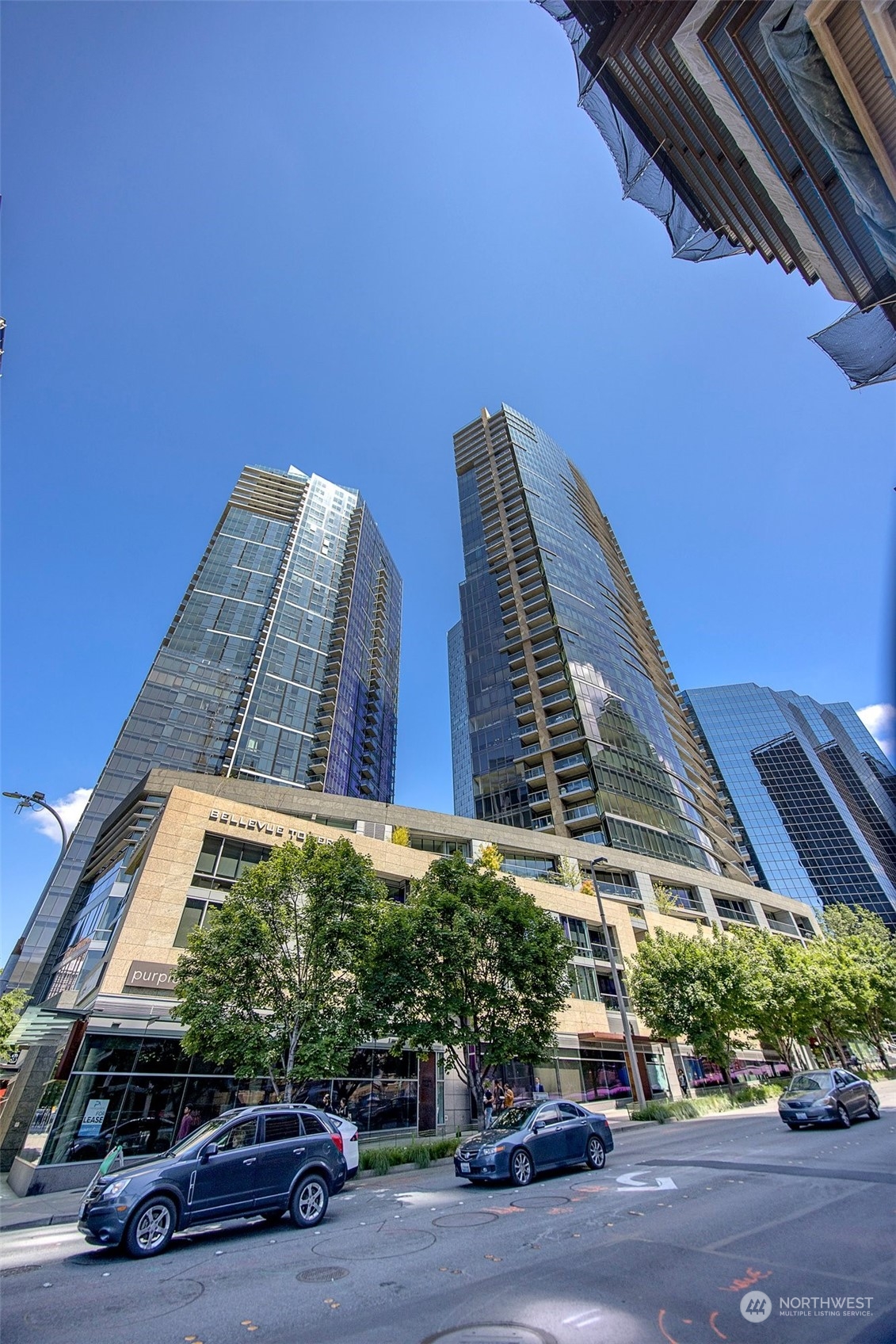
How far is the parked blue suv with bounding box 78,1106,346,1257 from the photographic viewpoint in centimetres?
760

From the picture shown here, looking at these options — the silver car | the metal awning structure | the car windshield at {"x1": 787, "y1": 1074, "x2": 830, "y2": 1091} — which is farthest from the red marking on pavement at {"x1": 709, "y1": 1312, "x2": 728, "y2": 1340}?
the metal awning structure

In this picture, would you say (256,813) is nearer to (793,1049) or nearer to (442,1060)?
(442,1060)

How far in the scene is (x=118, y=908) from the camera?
22.6m

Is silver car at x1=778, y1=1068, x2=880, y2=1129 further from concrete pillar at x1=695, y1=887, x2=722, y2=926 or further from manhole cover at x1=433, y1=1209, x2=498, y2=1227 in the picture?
concrete pillar at x1=695, y1=887, x2=722, y2=926

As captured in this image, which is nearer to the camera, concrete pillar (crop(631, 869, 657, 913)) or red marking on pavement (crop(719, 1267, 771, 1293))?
red marking on pavement (crop(719, 1267, 771, 1293))

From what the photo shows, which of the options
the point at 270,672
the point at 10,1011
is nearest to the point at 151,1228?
the point at 10,1011

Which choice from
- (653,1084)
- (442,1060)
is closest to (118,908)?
(442,1060)

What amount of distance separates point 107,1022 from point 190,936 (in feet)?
13.9

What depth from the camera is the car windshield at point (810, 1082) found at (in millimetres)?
16284

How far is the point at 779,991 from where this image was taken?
102ft

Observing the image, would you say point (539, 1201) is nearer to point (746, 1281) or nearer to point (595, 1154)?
point (595, 1154)

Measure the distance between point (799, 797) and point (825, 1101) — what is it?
372 ft

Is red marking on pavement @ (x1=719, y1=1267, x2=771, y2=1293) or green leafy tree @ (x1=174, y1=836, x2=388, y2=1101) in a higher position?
green leafy tree @ (x1=174, y1=836, x2=388, y2=1101)

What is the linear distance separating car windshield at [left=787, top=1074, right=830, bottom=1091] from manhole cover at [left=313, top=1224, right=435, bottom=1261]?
46.2 ft
